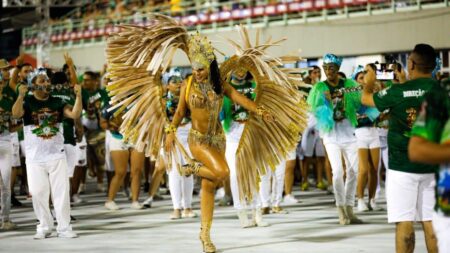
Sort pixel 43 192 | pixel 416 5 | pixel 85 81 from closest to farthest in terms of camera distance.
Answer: pixel 43 192, pixel 85 81, pixel 416 5

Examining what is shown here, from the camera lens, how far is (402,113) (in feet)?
26.6

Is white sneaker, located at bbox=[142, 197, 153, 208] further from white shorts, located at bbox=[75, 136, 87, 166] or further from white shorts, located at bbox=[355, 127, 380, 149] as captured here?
white shorts, located at bbox=[355, 127, 380, 149]

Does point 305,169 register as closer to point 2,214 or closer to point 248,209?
point 248,209

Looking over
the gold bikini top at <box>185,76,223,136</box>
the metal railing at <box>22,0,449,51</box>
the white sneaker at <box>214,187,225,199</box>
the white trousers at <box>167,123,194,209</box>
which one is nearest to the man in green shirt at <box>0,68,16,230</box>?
the white trousers at <box>167,123,194,209</box>

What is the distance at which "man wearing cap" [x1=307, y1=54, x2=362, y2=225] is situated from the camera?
491 inches

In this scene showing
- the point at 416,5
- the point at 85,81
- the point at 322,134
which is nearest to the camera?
the point at 322,134

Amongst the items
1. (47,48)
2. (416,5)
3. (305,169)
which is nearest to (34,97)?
(305,169)

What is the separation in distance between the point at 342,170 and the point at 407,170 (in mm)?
4520

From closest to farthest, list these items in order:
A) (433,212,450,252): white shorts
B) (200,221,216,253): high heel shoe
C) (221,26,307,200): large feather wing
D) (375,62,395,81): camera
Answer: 1. (433,212,450,252): white shorts
2. (375,62,395,81): camera
3. (200,221,216,253): high heel shoe
4. (221,26,307,200): large feather wing

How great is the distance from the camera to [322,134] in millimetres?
12812

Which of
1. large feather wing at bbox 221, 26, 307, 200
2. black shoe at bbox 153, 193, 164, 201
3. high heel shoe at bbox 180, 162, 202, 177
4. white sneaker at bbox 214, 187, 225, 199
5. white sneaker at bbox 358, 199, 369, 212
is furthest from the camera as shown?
black shoe at bbox 153, 193, 164, 201

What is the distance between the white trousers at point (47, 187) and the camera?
38.0 ft

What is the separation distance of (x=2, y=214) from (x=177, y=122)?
3.54 m

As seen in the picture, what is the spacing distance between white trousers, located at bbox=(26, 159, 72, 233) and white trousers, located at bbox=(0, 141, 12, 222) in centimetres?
122
